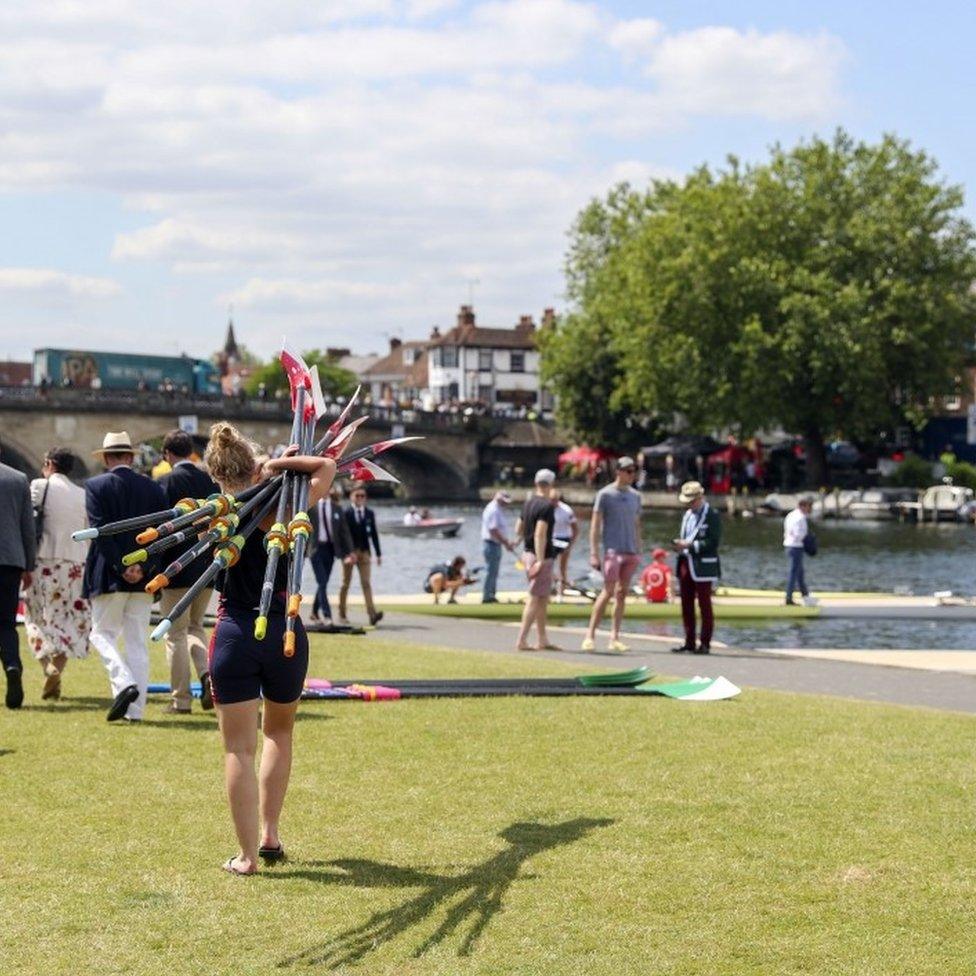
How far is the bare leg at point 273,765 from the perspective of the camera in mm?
8672

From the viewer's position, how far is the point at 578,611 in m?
28.3

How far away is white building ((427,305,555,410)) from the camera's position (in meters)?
170

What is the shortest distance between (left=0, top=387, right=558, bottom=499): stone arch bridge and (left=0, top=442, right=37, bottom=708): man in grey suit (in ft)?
249

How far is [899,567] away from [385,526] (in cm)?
2664

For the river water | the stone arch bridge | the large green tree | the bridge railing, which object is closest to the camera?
the river water

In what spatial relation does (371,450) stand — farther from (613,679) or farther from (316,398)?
(613,679)

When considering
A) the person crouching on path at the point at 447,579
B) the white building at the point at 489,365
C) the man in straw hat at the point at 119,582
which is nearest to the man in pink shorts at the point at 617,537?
the man in straw hat at the point at 119,582

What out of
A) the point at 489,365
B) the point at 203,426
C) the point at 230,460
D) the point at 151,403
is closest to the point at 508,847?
the point at 230,460

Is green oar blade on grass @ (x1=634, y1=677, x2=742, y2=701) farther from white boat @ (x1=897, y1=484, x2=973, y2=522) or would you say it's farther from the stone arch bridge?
the stone arch bridge

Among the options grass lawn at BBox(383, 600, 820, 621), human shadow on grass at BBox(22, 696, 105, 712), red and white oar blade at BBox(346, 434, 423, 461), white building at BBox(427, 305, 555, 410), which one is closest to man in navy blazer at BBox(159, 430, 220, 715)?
human shadow on grass at BBox(22, 696, 105, 712)

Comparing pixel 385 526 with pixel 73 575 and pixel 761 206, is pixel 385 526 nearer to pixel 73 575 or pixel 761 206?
pixel 761 206

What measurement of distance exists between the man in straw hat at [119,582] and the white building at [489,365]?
156329mm

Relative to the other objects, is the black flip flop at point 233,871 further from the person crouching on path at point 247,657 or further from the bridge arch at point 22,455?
the bridge arch at point 22,455

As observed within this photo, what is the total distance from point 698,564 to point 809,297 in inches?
2481
